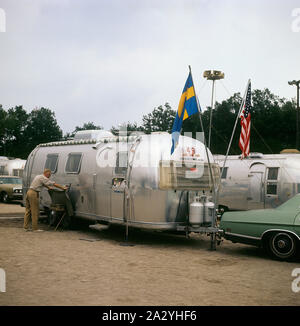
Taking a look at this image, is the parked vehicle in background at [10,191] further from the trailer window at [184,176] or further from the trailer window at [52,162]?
the trailer window at [184,176]

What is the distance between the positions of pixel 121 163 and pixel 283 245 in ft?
14.2

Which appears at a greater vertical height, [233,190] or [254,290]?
[233,190]

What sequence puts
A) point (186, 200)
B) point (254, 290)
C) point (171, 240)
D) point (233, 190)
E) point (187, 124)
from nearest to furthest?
point (254, 290), point (186, 200), point (171, 240), point (233, 190), point (187, 124)

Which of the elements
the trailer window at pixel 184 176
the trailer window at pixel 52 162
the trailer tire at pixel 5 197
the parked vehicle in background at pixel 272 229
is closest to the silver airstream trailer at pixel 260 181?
the trailer window at pixel 184 176

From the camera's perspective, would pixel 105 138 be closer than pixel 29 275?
No

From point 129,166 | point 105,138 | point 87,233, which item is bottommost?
point 87,233

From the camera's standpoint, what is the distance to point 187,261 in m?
8.62

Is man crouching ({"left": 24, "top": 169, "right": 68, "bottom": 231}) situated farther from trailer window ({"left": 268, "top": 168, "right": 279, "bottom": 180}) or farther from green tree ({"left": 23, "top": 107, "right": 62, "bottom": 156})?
green tree ({"left": 23, "top": 107, "right": 62, "bottom": 156})

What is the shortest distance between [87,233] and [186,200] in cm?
384

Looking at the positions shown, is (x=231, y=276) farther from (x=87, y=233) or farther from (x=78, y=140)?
(x=78, y=140)

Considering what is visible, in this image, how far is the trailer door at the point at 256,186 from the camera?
14609 millimetres

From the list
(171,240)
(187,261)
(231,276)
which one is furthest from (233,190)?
(231,276)

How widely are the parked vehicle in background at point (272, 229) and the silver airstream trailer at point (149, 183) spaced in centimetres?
80

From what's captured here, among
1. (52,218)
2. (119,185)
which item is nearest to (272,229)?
(119,185)
